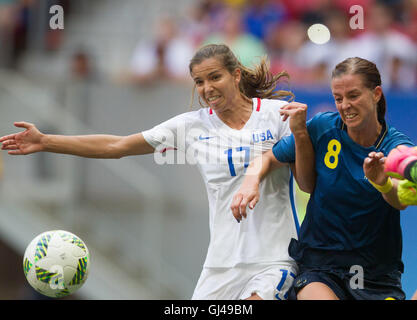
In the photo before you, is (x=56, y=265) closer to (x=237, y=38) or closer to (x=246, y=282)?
(x=246, y=282)

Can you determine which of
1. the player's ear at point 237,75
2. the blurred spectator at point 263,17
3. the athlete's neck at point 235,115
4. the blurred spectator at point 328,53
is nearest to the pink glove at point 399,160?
the athlete's neck at point 235,115

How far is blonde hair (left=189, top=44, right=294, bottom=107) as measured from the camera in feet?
19.4

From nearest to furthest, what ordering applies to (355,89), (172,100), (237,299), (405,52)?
(355,89)
(237,299)
(405,52)
(172,100)

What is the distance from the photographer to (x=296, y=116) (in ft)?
17.9

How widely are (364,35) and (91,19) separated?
17.9 ft

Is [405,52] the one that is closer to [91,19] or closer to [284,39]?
[284,39]

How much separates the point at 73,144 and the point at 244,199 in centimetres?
143

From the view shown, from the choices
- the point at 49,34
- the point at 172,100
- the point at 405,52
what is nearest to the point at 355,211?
the point at 405,52

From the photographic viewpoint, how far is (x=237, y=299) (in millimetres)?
5855

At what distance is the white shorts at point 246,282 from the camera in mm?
5676

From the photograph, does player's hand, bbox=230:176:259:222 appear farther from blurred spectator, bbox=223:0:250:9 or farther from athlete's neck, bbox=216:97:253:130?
blurred spectator, bbox=223:0:250:9

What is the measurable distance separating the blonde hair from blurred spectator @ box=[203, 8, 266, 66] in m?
3.02

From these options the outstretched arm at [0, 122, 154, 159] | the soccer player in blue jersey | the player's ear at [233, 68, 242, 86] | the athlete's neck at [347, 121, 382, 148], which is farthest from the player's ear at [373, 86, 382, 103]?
the outstretched arm at [0, 122, 154, 159]

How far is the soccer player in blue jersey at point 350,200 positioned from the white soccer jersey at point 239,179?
334 millimetres
